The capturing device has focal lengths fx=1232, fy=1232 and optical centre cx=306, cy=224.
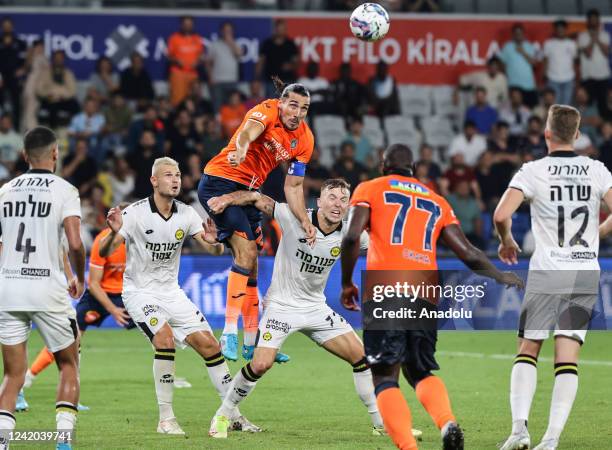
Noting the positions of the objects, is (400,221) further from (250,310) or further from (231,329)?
(250,310)

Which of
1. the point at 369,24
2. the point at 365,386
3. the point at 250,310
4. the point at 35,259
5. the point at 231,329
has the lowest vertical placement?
the point at 365,386

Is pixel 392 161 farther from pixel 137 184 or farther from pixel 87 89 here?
pixel 87 89

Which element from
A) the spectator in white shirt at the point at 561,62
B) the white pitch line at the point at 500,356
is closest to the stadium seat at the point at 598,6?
the spectator in white shirt at the point at 561,62

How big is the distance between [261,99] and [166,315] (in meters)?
12.7

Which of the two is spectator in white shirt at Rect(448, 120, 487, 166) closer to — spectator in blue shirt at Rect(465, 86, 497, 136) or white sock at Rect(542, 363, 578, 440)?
spectator in blue shirt at Rect(465, 86, 497, 136)

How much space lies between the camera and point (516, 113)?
79.7 feet

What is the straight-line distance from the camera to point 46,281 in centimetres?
868

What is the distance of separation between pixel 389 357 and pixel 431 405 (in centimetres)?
43

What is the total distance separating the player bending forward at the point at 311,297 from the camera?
34.8ft

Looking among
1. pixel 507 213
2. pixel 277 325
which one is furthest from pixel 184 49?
pixel 507 213

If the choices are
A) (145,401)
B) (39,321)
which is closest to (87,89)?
(145,401)

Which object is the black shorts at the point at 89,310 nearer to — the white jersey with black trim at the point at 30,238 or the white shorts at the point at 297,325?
the white shorts at the point at 297,325

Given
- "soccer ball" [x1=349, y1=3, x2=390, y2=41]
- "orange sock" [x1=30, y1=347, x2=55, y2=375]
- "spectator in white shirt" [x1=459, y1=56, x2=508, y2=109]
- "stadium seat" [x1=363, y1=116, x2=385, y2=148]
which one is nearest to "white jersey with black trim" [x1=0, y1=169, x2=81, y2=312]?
"orange sock" [x1=30, y1=347, x2=55, y2=375]

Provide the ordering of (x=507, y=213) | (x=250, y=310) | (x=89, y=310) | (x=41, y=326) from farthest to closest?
1. (x=89, y=310)
2. (x=250, y=310)
3. (x=507, y=213)
4. (x=41, y=326)
